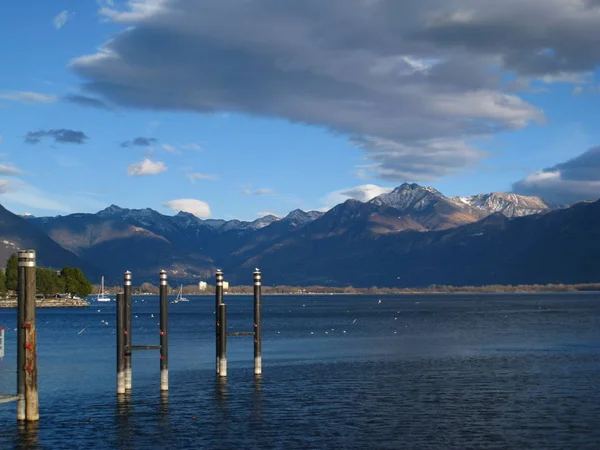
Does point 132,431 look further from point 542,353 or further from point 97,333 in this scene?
point 97,333

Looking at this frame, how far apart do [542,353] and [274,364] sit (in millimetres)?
23994

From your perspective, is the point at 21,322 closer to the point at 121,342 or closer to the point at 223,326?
the point at 121,342

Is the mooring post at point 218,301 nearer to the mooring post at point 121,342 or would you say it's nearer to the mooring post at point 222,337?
the mooring post at point 222,337

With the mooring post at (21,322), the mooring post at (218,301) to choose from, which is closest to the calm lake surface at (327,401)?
the mooring post at (21,322)

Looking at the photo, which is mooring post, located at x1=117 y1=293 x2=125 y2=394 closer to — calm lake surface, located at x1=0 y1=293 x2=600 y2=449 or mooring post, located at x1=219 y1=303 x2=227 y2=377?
calm lake surface, located at x1=0 y1=293 x2=600 y2=449

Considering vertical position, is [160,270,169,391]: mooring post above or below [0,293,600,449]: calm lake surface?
above

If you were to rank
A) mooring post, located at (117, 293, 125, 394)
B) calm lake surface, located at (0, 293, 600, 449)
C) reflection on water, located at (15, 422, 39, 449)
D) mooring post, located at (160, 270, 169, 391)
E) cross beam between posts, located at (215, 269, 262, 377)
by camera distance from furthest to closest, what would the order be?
cross beam between posts, located at (215, 269, 262, 377)
mooring post, located at (160, 270, 169, 391)
mooring post, located at (117, 293, 125, 394)
calm lake surface, located at (0, 293, 600, 449)
reflection on water, located at (15, 422, 39, 449)

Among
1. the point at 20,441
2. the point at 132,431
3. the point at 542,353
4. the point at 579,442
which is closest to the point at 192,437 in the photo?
the point at 132,431

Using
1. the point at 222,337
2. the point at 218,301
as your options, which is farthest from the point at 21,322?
the point at 218,301

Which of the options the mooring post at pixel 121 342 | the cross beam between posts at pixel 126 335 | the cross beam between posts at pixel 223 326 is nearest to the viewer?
the mooring post at pixel 121 342

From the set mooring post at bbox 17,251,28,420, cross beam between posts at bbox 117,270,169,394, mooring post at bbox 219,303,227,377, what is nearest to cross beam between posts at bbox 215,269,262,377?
mooring post at bbox 219,303,227,377

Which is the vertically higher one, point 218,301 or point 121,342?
point 218,301

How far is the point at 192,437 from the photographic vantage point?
3688 cm

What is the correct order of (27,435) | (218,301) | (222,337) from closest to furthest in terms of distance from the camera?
(27,435), (222,337), (218,301)
